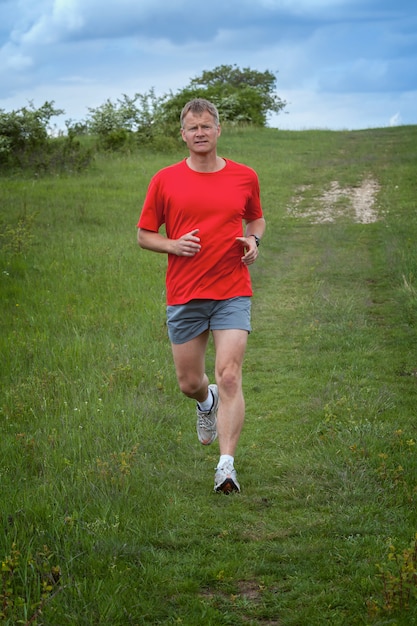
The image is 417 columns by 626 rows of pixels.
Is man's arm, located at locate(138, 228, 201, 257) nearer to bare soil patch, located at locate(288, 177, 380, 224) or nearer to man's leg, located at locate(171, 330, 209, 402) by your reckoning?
man's leg, located at locate(171, 330, 209, 402)

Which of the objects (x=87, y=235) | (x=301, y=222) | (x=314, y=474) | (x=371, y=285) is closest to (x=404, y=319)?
(x=371, y=285)

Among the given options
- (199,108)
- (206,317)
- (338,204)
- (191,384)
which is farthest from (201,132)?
(338,204)

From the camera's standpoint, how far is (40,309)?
33.8ft

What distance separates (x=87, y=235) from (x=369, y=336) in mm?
6674

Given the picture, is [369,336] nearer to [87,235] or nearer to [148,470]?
[148,470]

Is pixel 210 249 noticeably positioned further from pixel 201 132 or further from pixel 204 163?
pixel 201 132

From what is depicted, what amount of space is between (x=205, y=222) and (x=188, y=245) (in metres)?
0.23

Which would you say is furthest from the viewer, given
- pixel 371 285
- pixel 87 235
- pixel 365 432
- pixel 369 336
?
pixel 87 235

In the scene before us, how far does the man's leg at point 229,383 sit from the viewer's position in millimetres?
5734

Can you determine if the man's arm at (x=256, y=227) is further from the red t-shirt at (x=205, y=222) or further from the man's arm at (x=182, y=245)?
the man's arm at (x=182, y=245)

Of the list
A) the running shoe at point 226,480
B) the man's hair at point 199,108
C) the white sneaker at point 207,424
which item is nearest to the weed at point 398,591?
the running shoe at point 226,480

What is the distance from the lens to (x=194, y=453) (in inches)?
257

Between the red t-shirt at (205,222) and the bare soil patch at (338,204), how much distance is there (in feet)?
39.4

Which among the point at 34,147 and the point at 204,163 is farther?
the point at 34,147
